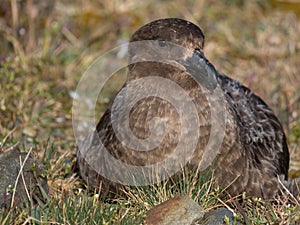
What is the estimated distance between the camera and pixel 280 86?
6910mm

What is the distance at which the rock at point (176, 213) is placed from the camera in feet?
12.4

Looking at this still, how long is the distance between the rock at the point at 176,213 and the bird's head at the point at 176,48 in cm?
84

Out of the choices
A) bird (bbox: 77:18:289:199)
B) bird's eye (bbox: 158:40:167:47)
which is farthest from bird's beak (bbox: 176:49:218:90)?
bird's eye (bbox: 158:40:167:47)

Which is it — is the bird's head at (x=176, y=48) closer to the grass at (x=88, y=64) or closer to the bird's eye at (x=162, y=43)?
the bird's eye at (x=162, y=43)

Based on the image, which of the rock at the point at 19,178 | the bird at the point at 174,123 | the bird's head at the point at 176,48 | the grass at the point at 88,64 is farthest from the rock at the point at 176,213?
the bird's head at the point at 176,48

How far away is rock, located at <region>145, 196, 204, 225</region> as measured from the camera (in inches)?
149

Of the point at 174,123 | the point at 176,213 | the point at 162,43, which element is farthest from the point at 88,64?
the point at 176,213

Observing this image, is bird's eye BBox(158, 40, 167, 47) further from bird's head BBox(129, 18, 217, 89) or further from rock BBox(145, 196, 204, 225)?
rock BBox(145, 196, 204, 225)

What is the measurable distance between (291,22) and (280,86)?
182 centimetres

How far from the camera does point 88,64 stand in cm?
730

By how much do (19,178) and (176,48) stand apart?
128 centimetres

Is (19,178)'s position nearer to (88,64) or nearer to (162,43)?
(162,43)

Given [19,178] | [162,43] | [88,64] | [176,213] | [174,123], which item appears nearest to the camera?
[176,213]

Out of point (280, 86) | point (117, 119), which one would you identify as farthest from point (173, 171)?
point (280, 86)
